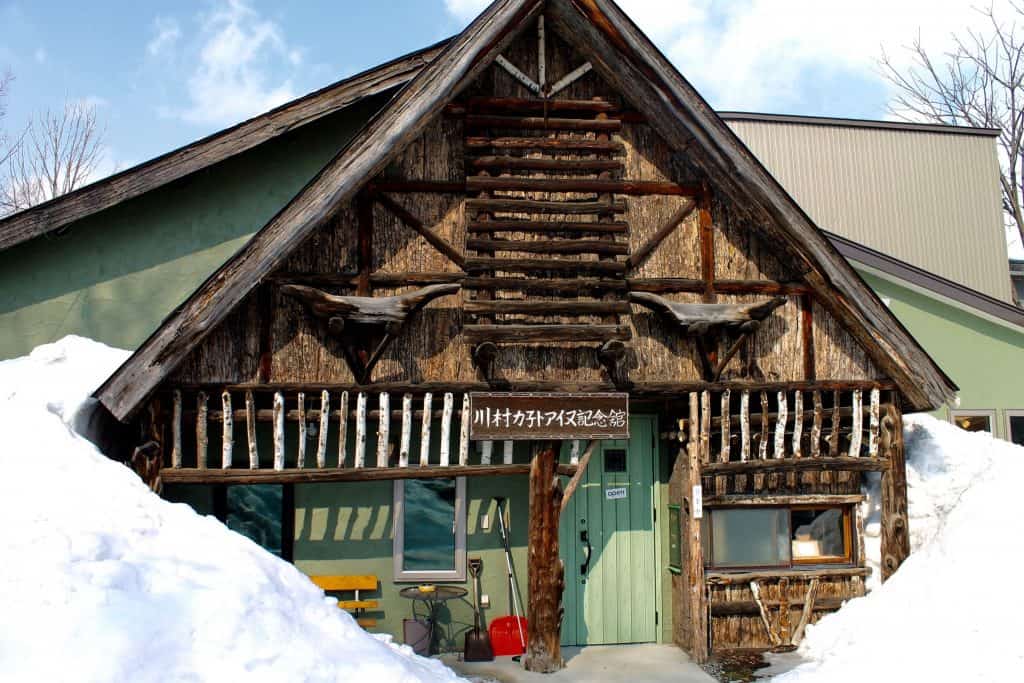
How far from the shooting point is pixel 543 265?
947 cm

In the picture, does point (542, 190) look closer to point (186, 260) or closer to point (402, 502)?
point (402, 502)

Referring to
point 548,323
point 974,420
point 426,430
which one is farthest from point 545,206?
A: point 974,420

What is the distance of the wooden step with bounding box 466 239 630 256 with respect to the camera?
9438 millimetres

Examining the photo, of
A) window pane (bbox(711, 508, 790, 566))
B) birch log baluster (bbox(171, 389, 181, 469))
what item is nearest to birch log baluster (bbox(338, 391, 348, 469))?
birch log baluster (bbox(171, 389, 181, 469))

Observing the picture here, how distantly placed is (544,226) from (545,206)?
0.83ft

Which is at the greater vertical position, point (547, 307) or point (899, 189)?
point (899, 189)

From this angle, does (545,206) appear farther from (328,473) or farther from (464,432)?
(328,473)

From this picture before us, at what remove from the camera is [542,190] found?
9.71m

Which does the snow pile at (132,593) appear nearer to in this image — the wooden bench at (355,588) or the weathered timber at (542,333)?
the wooden bench at (355,588)

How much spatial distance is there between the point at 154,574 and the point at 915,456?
32.2 ft

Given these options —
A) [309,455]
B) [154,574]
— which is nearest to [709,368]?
[309,455]

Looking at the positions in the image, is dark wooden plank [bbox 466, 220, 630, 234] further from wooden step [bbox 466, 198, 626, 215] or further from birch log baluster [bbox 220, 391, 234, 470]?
birch log baluster [bbox 220, 391, 234, 470]

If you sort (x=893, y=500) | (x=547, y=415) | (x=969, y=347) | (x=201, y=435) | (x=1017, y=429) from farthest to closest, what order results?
1. (x=1017, y=429)
2. (x=969, y=347)
3. (x=893, y=500)
4. (x=547, y=415)
5. (x=201, y=435)

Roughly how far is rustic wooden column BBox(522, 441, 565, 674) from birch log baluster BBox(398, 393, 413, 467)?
1411mm
